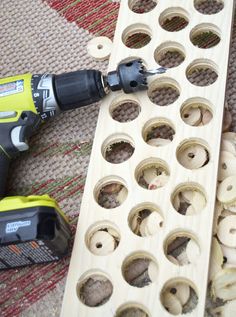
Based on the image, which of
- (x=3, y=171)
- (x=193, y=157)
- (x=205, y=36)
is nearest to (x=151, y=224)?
(x=193, y=157)

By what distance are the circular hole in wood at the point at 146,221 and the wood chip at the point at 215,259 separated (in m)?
0.07

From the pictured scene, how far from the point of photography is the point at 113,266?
2.31ft

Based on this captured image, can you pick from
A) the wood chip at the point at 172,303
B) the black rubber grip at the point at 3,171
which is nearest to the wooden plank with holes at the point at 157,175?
the wood chip at the point at 172,303

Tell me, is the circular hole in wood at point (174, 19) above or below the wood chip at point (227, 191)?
above

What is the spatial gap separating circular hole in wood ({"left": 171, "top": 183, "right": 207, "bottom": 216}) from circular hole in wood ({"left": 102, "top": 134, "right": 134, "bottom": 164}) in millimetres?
98

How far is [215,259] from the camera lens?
0.70 meters

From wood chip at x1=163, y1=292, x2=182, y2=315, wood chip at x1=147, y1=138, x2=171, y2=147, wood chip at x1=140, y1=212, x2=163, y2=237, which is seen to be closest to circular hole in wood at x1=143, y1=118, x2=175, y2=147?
wood chip at x1=147, y1=138, x2=171, y2=147

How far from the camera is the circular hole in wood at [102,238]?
726 mm

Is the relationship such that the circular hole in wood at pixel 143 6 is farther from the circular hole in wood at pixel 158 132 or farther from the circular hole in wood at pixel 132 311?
the circular hole in wood at pixel 132 311

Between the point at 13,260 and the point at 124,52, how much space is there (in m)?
0.34

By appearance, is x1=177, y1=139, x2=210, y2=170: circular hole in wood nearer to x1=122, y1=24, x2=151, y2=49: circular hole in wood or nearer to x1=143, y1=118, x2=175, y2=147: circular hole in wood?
x1=143, y1=118, x2=175, y2=147: circular hole in wood

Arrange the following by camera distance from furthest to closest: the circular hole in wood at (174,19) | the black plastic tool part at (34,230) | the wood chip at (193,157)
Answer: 1. the circular hole in wood at (174,19)
2. the wood chip at (193,157)
3. the black plastic tool part at (34,230)

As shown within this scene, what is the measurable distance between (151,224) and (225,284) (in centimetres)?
12

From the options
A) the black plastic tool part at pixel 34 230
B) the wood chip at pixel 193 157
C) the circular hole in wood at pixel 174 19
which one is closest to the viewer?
the black plastic tool part at pixel 34 230
